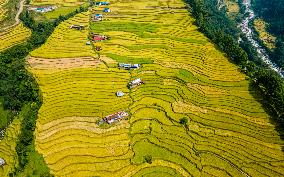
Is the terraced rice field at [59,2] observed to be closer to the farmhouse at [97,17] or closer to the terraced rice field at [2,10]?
the terraced rice field at [2,10]

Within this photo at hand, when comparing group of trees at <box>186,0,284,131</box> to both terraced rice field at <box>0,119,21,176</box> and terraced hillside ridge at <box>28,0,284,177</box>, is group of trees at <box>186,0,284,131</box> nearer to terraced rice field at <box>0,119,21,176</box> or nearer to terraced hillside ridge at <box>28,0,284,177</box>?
terraced hillside ridge at <box>28,0,284,177</box>

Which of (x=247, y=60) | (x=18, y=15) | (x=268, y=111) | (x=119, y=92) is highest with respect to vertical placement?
(x=247, y=60)

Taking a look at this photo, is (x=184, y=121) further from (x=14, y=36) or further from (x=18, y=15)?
(x=18, y=15)

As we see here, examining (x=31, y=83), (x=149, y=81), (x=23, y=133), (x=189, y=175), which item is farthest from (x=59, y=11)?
(x=189, y=175)

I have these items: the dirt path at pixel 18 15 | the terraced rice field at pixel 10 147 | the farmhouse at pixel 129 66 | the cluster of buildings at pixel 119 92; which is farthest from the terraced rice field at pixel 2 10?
the terraced rice field at pixel 10 147

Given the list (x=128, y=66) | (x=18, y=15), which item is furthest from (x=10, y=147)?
(x=18, y=15)

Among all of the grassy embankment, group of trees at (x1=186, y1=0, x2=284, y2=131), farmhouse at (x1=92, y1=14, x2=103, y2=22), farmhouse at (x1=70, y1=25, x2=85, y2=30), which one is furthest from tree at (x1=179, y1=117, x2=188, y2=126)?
the grassy embankment

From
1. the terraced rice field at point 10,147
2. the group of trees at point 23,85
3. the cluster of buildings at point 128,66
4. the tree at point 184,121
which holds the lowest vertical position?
the terraced rice field at point 10,147
